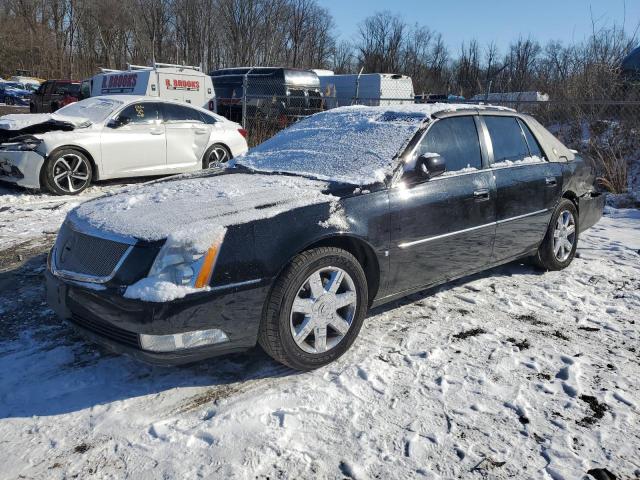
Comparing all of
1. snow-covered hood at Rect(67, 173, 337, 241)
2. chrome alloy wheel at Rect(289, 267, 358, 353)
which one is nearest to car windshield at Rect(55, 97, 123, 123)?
snow-covered hood at Rect(67, 173, 337, 241)

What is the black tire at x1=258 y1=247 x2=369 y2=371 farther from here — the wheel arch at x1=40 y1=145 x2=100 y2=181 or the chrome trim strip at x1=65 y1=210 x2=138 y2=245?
the wheel arch at x1=40 y1=145 x2=100 y2=181

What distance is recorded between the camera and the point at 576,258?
557 cm

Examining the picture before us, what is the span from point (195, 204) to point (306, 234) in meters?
0.71

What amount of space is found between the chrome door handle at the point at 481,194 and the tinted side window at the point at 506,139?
0.36 m

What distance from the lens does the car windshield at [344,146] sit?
3.66m

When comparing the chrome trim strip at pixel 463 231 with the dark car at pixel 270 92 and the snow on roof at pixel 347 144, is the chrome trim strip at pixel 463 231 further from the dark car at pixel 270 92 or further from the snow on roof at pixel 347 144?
the dark car at pixel 270 92

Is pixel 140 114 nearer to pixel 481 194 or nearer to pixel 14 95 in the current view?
pixel 481 194

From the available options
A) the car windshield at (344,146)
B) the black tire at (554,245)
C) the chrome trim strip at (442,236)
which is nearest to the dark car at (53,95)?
the car windshield at (344,146)

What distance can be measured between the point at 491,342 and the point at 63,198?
6407 mm

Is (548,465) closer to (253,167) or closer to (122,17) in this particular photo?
(253,167)

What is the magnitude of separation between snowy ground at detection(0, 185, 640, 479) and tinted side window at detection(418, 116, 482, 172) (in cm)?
114

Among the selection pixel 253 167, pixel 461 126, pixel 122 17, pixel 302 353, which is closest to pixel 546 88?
pixel 461 126

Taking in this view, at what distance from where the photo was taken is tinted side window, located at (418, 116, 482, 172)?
391 cm

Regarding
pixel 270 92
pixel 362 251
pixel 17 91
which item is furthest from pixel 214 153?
pixel 17 91
